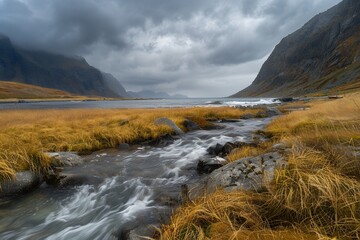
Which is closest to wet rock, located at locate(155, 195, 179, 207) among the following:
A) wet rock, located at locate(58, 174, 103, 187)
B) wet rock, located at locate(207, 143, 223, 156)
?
wet rock, located at locate(58, 174, 103, 187)

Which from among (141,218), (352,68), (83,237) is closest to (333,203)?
(141,218)

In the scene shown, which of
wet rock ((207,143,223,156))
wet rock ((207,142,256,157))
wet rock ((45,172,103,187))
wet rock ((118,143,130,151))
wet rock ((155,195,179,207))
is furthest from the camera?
wet rock ((118,143,130,151))

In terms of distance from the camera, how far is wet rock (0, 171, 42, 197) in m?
8.52

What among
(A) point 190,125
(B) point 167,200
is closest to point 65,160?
(B) point 167,200

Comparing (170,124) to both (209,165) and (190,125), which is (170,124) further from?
(209,165)

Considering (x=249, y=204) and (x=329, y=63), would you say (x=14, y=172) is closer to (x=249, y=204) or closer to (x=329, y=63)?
(x=249, y=204)

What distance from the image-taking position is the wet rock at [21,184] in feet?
27.9

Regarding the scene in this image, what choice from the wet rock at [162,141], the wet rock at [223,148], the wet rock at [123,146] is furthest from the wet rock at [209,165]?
the wet rock at [123,146]

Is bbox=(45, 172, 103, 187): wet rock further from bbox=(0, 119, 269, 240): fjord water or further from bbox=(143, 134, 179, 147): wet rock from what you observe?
bbox=(143, 134, 179, 147): wet rock

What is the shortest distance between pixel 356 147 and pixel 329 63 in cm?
20397

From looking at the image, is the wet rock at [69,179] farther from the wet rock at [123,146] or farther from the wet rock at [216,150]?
the wet rock at [216,150]

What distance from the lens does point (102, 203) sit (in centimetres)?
832

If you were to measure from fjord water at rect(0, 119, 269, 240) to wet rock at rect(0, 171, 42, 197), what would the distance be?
1.08 feet

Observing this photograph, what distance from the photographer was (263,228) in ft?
13.6
